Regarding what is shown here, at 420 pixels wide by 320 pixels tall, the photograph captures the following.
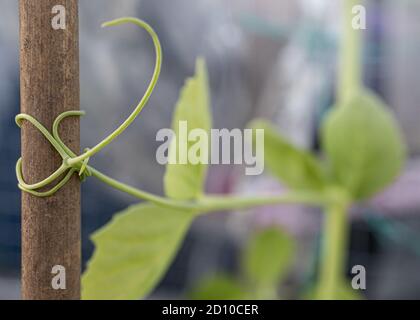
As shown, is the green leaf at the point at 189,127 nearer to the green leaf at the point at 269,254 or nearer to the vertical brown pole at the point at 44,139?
the vertical brown pole at the point at 44,139

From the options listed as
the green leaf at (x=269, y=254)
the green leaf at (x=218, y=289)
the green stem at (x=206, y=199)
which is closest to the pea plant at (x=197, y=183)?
the green stem at (x=206, y=199)

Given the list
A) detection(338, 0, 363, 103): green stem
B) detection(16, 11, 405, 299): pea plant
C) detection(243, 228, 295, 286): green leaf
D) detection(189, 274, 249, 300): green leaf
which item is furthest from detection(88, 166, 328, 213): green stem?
detection(189, 274, 249, 300): green leaf

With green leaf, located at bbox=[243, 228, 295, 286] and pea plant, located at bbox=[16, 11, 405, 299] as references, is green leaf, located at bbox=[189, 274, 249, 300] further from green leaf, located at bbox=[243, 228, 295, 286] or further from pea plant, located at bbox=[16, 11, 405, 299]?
pea plant, located at bbox=[16, 11, 405, 299]

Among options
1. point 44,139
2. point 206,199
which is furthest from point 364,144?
point 44,139

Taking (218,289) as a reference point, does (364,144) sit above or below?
above

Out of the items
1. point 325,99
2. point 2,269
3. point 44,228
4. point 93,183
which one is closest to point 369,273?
point 325,99

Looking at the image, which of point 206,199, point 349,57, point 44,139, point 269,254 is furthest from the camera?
point 269,254

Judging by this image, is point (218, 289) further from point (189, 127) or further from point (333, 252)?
point (189, 127)
